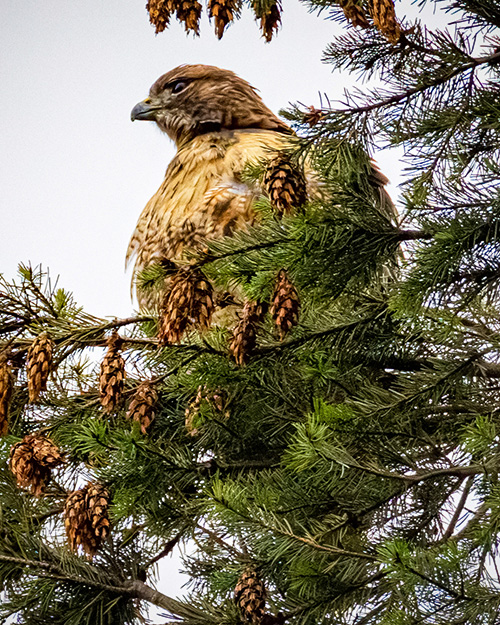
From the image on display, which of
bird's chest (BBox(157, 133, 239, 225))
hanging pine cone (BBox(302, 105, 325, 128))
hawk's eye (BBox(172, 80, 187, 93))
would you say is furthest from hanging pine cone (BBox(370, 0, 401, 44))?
hawk's eye (BBox(172, 80, 187, 93))

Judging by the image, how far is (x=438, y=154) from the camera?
2389 mm

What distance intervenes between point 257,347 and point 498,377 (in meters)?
0.77

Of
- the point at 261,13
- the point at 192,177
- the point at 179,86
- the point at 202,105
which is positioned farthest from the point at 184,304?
the point at 179,86

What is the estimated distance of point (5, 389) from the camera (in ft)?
7.13

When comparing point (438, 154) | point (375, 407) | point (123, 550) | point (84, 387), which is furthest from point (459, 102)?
point (123, 550)

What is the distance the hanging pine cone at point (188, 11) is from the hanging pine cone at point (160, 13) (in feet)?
0.06

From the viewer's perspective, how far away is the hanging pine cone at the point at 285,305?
6.89 feet

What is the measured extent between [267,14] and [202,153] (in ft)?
4.97

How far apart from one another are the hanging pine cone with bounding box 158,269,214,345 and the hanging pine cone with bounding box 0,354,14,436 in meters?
0.36

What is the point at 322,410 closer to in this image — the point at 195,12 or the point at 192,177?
the point at 195,12

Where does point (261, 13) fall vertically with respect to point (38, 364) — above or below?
above

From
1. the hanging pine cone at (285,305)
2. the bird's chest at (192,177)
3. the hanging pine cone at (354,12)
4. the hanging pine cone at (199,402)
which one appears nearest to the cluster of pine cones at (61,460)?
the hanging pine cone at (199,402)

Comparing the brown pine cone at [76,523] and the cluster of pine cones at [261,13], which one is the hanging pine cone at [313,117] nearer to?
the cluster of pine cones at [261,13]

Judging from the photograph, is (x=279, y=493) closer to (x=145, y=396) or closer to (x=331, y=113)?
(x=145, y=396)
